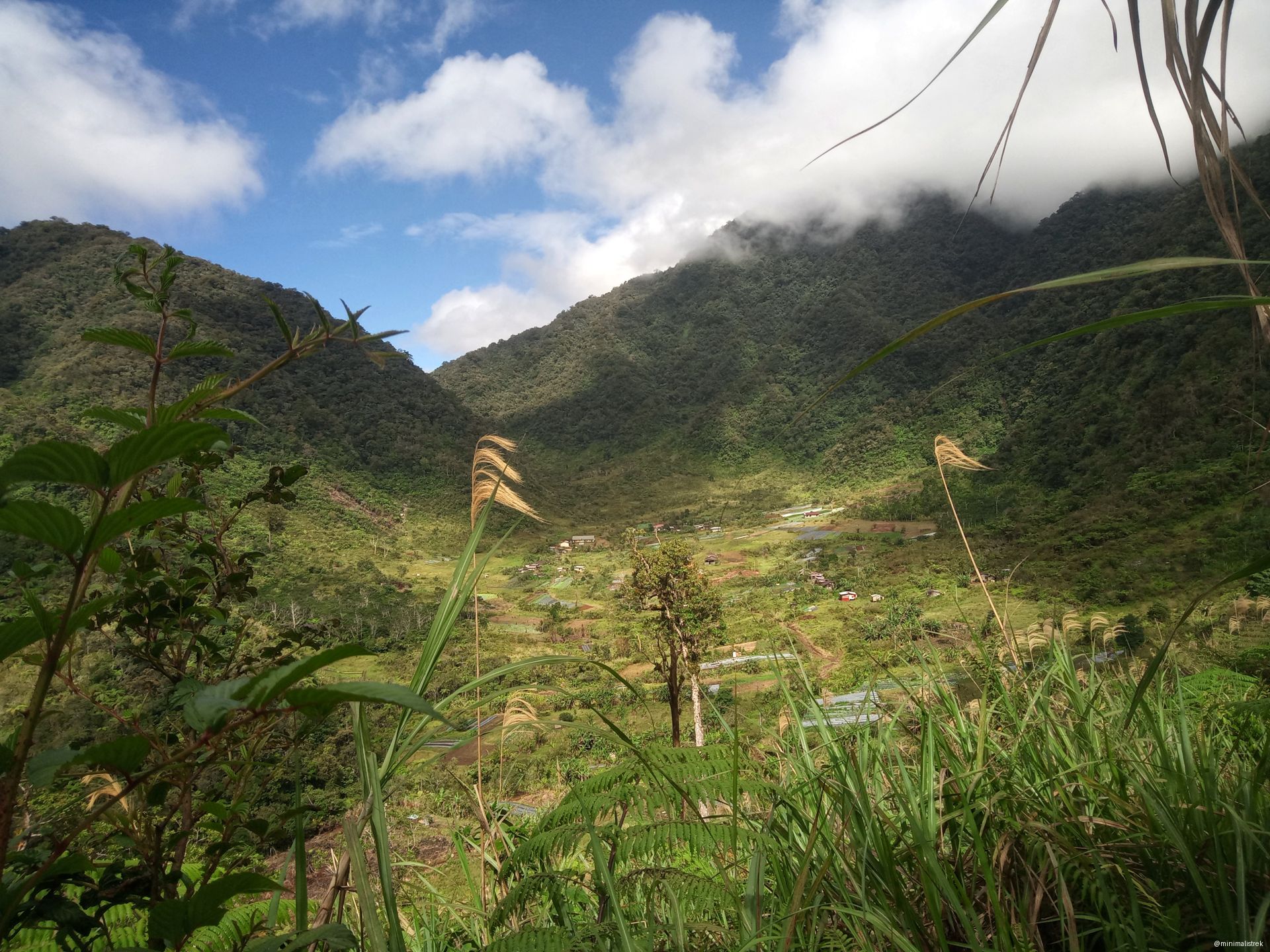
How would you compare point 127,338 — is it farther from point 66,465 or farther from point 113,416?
point 66,465

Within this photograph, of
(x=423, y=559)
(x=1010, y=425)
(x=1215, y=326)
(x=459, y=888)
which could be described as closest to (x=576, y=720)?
(x=459, y=888)

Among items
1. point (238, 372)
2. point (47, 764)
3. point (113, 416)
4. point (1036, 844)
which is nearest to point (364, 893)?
point (47, 764)

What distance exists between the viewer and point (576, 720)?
3.43 ft

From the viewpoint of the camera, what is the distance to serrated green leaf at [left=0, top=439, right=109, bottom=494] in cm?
39

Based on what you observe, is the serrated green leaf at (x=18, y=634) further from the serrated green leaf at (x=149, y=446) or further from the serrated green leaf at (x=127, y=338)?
the serrated green leaf at (x=127, y=338)

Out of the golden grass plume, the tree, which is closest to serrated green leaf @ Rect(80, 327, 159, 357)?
the golden grass plume

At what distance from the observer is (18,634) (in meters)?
0.49

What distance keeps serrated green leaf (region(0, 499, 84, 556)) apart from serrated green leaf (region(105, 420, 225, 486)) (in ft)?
0.13

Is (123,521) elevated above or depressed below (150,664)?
above

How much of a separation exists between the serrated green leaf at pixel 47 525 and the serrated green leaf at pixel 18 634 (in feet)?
0.26

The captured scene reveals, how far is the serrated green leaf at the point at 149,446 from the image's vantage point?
0.44 meters

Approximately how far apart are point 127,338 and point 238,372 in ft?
150

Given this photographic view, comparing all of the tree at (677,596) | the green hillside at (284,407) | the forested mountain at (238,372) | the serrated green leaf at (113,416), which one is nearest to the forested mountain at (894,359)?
the tree at (677,596)

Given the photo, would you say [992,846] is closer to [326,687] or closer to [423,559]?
[326,687]
